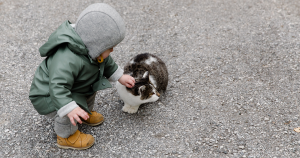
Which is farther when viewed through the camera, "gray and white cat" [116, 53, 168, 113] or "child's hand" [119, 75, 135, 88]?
"gray and white cat" [116, 53, 168, 113]

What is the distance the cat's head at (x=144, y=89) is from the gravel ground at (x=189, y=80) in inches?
10.9

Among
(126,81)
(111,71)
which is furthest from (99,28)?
(126,81)

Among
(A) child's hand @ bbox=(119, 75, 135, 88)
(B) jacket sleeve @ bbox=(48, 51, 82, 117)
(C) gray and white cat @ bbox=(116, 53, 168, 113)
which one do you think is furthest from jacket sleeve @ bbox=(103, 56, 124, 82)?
(B) jacket sleeve @ bbox=(48, 51, 82, 117)

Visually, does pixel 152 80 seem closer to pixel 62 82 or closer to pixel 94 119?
pixel 94 119

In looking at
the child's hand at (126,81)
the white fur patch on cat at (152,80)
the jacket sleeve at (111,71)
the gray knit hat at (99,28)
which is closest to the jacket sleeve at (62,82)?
the gray knit hat at (99,28)

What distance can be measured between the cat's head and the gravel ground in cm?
28

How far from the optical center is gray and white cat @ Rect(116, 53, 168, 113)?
9.32 feet

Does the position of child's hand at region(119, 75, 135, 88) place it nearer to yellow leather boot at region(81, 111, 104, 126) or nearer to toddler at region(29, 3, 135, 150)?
toddler at region(29, 3, 135, 150)

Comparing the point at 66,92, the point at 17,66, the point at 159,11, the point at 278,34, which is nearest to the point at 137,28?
the point at 159,11

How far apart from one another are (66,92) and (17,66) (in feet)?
6.37

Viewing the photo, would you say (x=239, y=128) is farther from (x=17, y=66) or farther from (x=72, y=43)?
(x=17, y=66)

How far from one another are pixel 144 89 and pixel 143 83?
0.25 feet

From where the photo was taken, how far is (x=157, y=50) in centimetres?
400

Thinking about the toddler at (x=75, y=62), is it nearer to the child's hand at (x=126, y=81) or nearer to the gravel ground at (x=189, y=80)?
the child's hand at (x=126, y=81)
